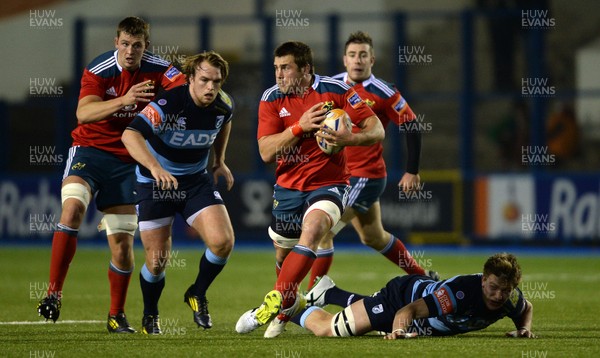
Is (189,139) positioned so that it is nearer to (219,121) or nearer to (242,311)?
(219,121)

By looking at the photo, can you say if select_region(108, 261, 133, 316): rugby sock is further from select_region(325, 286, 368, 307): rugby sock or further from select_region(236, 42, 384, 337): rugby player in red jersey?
select_region(325, 286, 368, 307): rugby sock

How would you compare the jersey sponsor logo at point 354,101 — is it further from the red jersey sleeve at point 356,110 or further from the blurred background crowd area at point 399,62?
the blurred background crowd area at point 399,62

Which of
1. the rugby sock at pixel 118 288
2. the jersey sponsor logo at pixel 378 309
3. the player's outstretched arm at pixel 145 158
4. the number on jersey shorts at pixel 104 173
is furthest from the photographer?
the number on jersey shorts at pixel 104 173

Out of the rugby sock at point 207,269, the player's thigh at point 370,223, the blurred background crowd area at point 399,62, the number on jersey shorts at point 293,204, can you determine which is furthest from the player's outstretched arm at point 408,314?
the blurred background crowd area at point 399,62

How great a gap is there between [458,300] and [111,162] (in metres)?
3.19

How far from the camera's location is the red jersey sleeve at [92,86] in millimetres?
9281

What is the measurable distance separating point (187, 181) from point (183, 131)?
0.41 meters

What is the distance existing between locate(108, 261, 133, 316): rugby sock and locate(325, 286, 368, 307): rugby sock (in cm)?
164

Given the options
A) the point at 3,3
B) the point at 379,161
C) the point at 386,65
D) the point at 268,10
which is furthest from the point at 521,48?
the point at 379,161

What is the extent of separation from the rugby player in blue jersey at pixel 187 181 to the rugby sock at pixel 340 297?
35.4 inches

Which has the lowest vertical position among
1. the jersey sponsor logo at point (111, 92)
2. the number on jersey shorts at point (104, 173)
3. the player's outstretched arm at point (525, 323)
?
the player's outstretched arm at point (525, 323)

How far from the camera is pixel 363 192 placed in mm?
10906

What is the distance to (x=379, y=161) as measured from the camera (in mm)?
11148

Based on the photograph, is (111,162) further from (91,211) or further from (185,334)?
(91,211)
